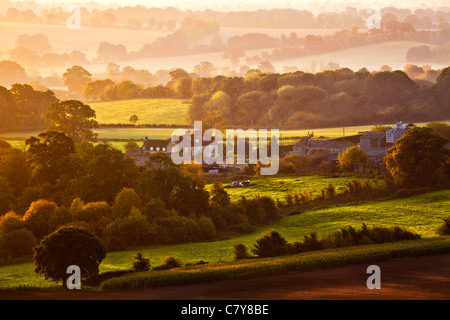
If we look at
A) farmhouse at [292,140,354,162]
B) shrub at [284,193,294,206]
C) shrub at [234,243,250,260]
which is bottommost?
shrub at [234,243,250,260]

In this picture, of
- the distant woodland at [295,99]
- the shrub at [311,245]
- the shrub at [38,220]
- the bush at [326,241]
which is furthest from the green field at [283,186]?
the distant woodland at [295,99]

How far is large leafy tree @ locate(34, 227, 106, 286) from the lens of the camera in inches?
1197

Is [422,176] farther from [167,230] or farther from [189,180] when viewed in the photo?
[167,230]

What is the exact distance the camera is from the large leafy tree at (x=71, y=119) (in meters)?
91.5

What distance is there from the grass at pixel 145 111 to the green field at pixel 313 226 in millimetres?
77906

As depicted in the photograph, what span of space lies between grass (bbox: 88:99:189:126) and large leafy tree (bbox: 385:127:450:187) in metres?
70.6

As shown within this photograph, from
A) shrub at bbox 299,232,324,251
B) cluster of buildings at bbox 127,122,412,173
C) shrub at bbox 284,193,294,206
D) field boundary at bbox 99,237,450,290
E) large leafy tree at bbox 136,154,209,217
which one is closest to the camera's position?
field boundary at bbox 99,237,450,290

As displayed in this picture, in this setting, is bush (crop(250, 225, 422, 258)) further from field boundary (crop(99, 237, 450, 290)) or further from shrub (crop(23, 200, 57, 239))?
shrub (crop(23, 200, 57, 239))

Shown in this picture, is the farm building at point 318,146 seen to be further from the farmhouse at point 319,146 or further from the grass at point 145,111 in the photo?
the grass at point 145,111

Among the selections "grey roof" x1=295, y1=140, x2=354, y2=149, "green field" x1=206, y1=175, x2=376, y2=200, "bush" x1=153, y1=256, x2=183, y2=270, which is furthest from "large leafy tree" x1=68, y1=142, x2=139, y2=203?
"grey roof" x1=295, y1=140, x2=354, y2=149

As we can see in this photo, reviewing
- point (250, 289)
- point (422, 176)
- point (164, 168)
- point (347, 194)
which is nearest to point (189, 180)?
point (164, 168)

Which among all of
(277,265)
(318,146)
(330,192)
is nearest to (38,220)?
(277,265)

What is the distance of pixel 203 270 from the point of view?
29.8m
